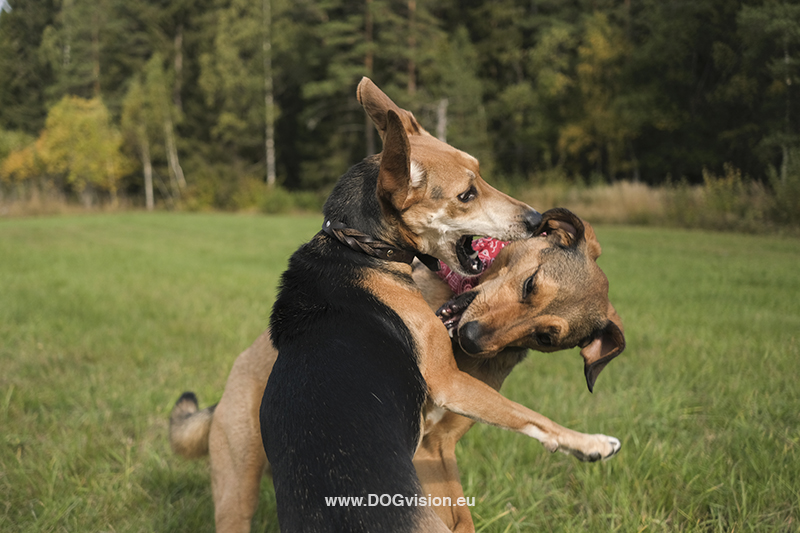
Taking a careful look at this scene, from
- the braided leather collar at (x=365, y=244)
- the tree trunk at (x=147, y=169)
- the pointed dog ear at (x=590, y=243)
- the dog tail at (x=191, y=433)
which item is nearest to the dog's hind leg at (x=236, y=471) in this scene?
the dog tail at (x=191, y=433)

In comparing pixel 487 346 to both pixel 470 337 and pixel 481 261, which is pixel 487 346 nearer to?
pixel 470 337

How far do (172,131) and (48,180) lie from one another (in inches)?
404

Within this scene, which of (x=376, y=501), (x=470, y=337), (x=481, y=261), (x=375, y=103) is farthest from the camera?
(x=375, y=103)

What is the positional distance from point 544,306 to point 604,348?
19.1 inches

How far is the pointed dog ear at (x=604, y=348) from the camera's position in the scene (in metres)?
2.82

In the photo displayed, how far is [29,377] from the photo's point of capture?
5.21m

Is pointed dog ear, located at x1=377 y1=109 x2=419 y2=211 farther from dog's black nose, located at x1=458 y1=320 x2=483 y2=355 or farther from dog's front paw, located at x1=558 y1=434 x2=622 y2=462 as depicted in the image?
dog's front paw, located at x1=558 y1=434 x2=622 y2=462

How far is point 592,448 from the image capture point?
2402 millimetres

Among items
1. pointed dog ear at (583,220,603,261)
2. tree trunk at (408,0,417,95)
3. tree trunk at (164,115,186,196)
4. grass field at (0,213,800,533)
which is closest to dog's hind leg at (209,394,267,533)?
grass field at (0,213,800,533)

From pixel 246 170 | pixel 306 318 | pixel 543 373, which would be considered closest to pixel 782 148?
pixel 543 373

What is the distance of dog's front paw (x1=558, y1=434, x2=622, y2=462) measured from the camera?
7.87 ft

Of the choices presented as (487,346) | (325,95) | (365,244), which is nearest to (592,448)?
(487,346)

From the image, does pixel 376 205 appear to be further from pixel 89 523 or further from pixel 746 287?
pixel 746 287

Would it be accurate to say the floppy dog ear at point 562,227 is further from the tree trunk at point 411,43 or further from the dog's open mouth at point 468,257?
the tree trunk at point 411,43
